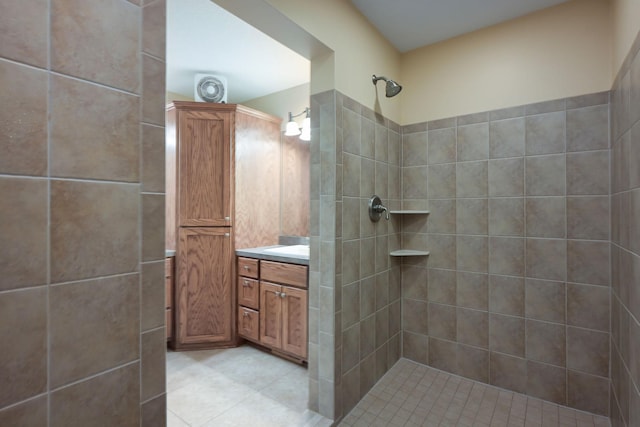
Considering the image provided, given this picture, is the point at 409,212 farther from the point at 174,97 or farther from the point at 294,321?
the point at 174,97

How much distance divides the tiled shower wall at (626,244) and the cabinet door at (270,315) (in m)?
1.93

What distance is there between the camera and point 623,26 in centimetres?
139

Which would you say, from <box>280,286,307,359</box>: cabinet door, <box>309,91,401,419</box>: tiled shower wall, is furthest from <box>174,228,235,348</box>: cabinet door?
<box>309,91,401,419</box>: tiled shower wall

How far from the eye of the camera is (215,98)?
9.20ft

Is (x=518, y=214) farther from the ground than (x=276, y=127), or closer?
closer

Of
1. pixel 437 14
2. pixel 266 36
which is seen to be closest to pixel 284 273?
pixel 266 36

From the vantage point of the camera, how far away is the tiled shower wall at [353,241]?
1.68m

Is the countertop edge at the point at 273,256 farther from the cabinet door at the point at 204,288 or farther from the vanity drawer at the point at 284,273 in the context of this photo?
the cabinet door at the point at 204,288

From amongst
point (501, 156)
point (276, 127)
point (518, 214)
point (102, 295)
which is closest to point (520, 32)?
point (501, 156)

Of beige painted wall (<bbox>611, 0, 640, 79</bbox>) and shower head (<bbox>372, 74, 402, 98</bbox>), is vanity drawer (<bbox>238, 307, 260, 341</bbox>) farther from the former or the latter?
beige painted wall (<bbox>611, 0, 640, 79</bbox>)

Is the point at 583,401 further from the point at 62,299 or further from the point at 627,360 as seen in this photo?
the point at 62,299

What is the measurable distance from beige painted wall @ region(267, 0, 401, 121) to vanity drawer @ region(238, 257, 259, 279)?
1.48 meters

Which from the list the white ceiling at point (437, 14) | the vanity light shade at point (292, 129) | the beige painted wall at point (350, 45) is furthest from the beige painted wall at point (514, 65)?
the vanity light shade at point (292, 129)

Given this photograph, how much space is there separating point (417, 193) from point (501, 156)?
59cm
